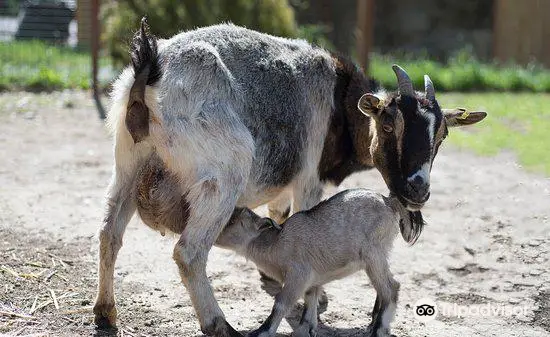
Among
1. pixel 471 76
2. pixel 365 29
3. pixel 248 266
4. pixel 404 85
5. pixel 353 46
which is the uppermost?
pixel 404 85

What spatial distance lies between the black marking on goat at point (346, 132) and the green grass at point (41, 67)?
787 centimetres

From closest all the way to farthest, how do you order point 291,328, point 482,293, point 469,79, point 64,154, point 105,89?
1. point 291,328
2. point 482,293
3. point 64,154
4. point 105,89
5. point 469,79

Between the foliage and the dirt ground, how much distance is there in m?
4.07

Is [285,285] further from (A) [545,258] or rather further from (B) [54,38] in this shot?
(B) [54,38]

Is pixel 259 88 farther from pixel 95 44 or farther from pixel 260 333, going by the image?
pixel 95 44

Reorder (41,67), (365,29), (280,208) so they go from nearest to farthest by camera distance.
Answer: (280,208), (365,29), (41,67)

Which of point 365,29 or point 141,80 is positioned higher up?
point 141,80

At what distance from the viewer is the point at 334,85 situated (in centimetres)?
587

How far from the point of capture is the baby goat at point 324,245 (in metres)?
4.95

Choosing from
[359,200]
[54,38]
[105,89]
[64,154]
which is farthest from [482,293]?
[54,38]

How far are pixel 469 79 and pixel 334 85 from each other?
865 centimetres

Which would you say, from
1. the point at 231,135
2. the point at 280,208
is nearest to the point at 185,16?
the point at 280,208

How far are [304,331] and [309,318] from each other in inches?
3.2

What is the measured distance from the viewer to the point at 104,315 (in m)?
5.04
